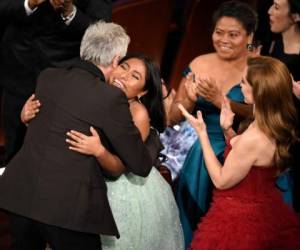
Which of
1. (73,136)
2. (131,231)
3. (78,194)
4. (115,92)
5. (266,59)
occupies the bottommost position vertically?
(131,231)

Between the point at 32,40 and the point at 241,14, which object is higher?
the point at 241,14

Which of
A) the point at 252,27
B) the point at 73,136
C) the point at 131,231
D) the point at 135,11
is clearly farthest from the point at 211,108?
the point at 135,11

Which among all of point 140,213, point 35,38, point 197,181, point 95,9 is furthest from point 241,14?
point 140,213

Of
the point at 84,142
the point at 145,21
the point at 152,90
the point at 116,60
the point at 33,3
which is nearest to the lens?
the point at 84,142

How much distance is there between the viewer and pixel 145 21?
460cm

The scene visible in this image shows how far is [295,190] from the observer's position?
9.64 feet

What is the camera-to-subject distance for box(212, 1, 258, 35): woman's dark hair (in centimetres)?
300

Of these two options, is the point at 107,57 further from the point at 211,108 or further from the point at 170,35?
the point at 170,35

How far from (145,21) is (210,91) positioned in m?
1.87

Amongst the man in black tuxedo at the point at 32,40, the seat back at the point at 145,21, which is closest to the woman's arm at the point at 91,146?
the man in black tuxedo at the point at 32,40

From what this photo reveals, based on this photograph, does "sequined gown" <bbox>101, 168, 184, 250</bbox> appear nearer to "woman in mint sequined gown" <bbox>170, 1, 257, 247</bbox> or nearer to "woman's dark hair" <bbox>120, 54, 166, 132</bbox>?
"woman's dark hair" <bbox>120, 54, 166, 132</bbox>

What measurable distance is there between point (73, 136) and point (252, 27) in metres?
1.35

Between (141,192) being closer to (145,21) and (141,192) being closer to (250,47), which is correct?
(250,47)

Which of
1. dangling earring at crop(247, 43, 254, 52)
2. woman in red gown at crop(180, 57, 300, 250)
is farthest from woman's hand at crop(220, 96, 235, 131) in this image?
dangling earring at crop(247, 43, 254, 52)
